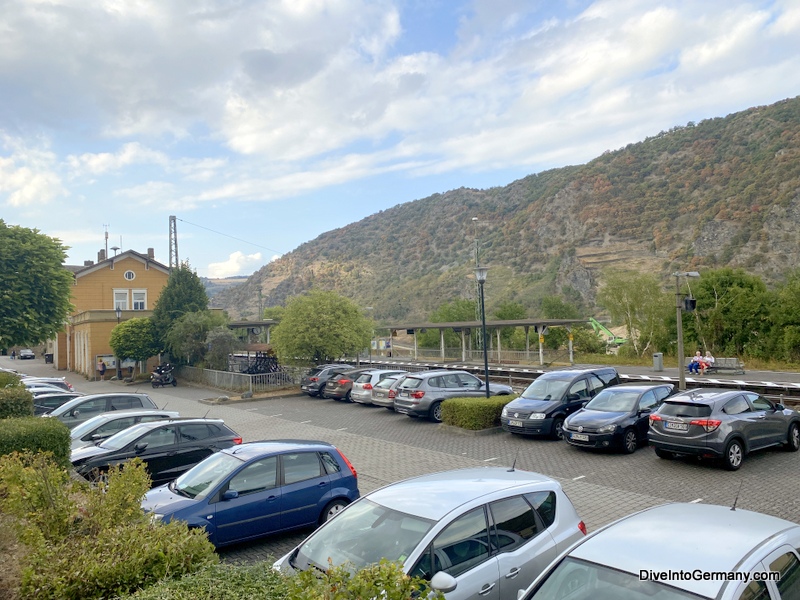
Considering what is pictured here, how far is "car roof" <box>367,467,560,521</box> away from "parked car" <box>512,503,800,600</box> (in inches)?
47.5

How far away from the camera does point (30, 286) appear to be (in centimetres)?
2220

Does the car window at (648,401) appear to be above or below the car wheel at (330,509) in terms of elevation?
above

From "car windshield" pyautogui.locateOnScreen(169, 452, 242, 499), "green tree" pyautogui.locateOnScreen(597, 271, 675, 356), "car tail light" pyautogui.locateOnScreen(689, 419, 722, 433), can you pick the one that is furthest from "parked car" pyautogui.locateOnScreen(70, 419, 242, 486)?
"green tree" pyautogui.locateOnScreen(597, 271, 675, 356)

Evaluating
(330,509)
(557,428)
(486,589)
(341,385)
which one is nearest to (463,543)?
(486,589)

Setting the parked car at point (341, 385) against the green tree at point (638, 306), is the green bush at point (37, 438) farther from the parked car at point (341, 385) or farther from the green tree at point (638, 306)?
the green tree at point (638, 306)

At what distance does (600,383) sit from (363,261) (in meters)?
99.0

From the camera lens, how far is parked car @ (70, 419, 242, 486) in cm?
1088

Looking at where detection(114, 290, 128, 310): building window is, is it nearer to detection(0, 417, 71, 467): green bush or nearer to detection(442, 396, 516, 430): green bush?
detection(442, 396, 516, 430): green bush

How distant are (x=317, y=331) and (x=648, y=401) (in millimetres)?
18090

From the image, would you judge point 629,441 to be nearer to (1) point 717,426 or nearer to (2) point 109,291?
(1) point 717,426

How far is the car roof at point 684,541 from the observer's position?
3631 millimetres

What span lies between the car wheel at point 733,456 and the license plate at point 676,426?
76cm

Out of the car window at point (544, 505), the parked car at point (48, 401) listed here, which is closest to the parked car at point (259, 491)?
the car window at point (544, 505)

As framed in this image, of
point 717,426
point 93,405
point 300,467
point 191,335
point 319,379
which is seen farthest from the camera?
point 191,335
